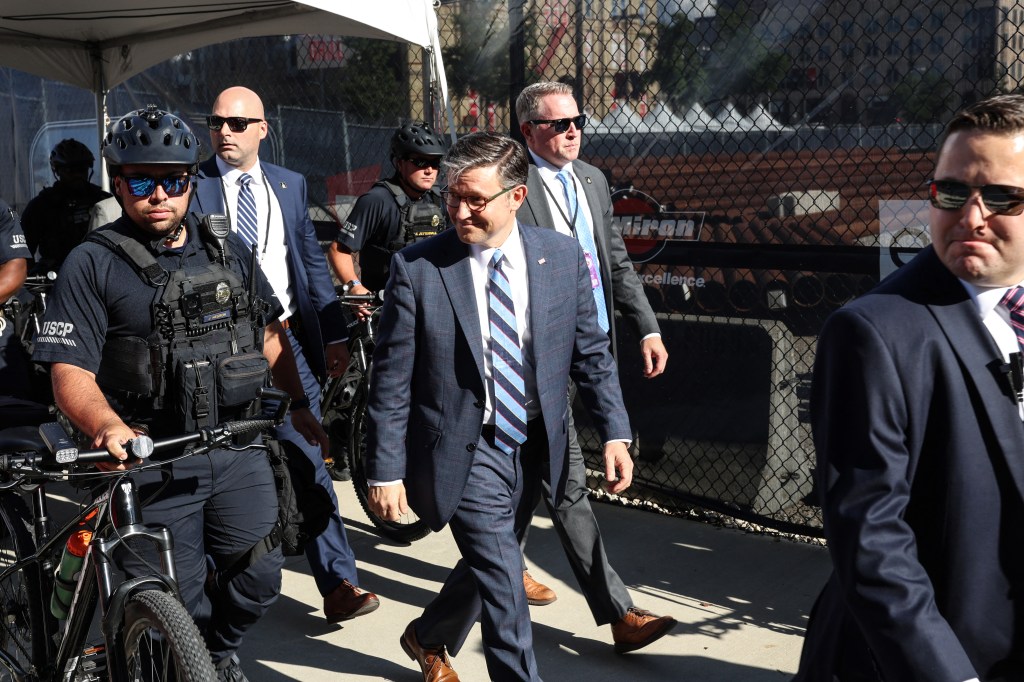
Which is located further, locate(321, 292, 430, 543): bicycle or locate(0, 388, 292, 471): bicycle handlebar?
locate(321, 292, 430, 543): bicycle

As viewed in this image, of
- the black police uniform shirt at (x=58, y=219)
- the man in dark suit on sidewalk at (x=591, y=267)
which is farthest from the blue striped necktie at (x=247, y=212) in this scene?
the black police uniform shirt at (x=58, y=219)

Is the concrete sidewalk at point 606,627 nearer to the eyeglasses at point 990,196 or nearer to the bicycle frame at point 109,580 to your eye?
the bicycle frame at point 109,580

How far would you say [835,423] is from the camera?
1976mm

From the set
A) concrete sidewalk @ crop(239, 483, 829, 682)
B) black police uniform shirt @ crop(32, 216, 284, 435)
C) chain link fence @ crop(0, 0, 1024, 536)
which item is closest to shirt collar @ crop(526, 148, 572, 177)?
chain link fence @ crop(0, 0, 1024, 536)

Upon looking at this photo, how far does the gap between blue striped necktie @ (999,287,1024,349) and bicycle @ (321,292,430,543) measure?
4.04m

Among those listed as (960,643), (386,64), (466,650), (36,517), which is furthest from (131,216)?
(386,64)

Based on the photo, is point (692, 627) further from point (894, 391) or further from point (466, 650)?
Result: point (894, 391)

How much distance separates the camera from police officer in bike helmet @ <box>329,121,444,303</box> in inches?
221

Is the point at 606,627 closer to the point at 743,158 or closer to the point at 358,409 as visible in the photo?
the point at 358,409

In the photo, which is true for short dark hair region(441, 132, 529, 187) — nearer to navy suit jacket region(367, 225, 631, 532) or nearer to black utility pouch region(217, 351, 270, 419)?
navy suit jacket region(367, 225, 631, 532)

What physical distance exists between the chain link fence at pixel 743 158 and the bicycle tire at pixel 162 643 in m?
3.40

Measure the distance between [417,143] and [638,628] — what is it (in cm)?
254

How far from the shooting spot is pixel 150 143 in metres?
3.35

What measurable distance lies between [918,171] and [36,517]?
376 centimetres
